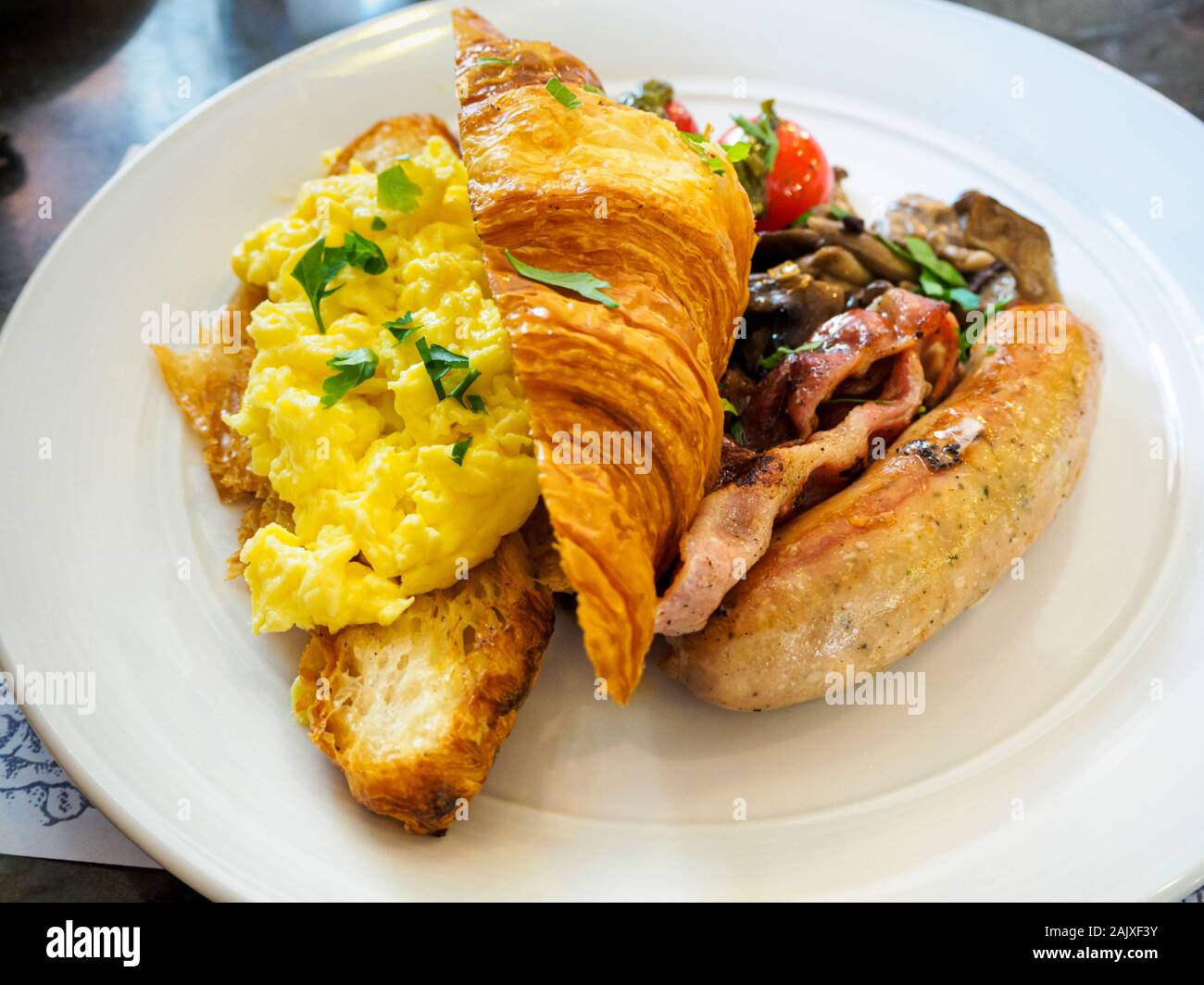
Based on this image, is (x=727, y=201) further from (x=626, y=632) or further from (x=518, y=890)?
(x=518, y=890)

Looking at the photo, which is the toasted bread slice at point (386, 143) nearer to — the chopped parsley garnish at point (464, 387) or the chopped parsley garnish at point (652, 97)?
the chopped parsley garnish at point (652, 97)

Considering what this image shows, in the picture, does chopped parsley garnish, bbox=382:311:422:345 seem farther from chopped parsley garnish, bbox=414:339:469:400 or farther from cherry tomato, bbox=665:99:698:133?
cherry tomato, bbox=665:99:698:133

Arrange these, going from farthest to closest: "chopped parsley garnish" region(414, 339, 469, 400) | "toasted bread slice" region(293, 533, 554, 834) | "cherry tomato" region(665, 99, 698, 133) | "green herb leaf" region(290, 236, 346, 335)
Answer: "cherry tomato" region(665, 99, 698, 133) < "green herb leaf" region(290, 236, 346, 335) < "chopped parsley garnish" region(414, 339, 469, 400) < "toasted bread slice" region(293, 533, 554, 834)

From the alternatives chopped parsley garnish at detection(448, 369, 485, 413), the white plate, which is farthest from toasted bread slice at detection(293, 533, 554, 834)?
chopped parsley garnish at detection(448, 369, 485, 413)

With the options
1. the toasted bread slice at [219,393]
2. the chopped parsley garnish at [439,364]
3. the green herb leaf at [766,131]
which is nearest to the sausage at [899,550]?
the chopped parsley garnish at [439,364]

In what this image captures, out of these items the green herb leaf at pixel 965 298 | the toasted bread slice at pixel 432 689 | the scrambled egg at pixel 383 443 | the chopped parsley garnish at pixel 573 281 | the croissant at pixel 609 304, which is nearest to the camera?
the croissant at pixel 609 304

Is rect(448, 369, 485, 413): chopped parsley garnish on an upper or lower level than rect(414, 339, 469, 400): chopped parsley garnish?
lower
